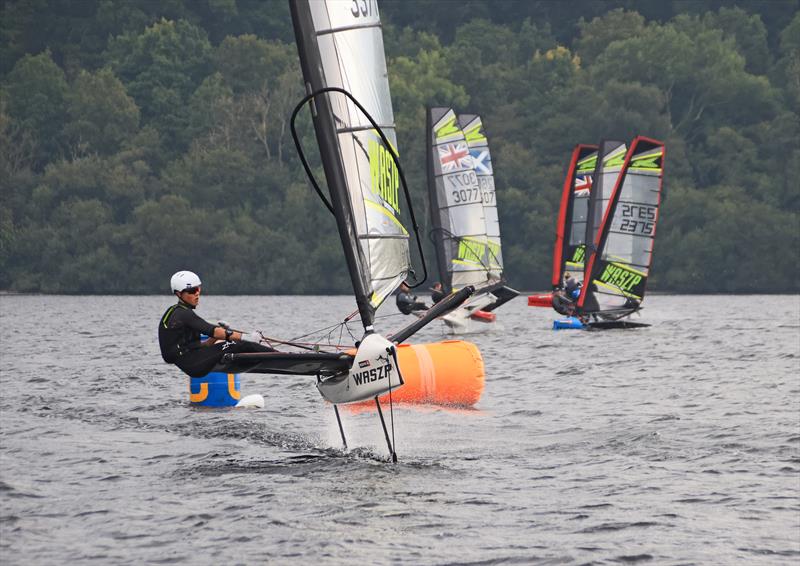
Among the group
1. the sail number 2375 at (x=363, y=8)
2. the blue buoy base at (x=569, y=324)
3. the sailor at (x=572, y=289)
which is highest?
the sail number 2375 at (x=363, y=8)

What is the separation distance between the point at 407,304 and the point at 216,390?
541 inches

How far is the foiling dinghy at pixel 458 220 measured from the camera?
34500mm

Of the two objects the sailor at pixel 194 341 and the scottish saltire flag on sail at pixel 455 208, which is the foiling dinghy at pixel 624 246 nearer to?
the scottish saltire flag on sail at pixel 455 208

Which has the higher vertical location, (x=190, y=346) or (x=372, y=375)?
(x=190, y=346)

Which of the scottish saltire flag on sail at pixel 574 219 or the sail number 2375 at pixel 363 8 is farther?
the scottish saltire flag on sail at pixel 574 219

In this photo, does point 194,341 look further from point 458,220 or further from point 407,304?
point 458,220

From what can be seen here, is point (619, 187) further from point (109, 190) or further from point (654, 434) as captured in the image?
point (109, 190)

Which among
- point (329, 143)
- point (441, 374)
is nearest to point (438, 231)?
point (441, 374)

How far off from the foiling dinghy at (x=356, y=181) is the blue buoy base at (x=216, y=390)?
3.86 meters

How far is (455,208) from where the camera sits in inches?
1372

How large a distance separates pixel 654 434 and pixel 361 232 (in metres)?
3.85

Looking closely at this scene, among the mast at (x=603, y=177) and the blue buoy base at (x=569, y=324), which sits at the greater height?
the mast at (x=603, y=177)

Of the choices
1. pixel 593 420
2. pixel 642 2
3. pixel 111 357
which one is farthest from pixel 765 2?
pixel 593 420

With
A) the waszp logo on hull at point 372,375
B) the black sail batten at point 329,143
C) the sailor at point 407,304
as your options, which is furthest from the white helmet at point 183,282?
the sailor at point 407,304
